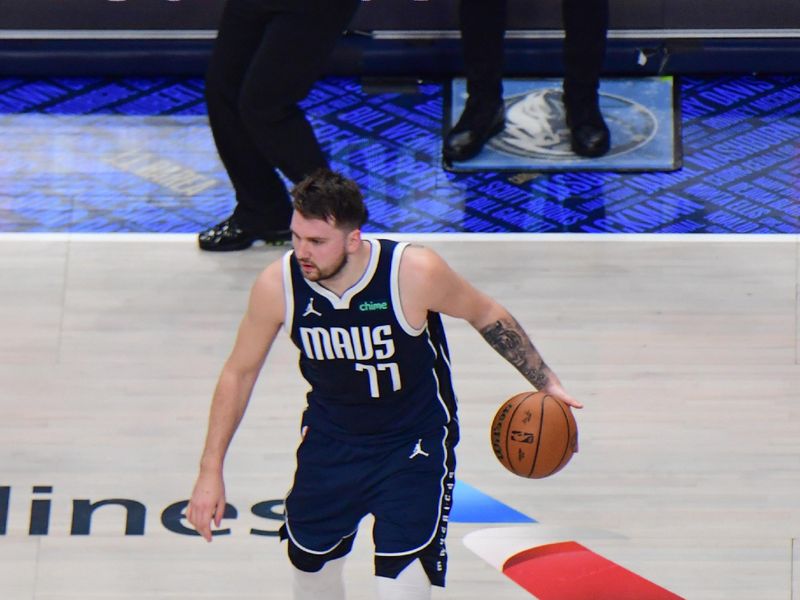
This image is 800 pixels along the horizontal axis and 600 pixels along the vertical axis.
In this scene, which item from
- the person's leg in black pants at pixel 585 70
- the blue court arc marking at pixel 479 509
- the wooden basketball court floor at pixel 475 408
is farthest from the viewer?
the person's leg in black pants at pixel 585 70

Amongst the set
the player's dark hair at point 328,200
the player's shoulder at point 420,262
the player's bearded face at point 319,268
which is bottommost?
the player's shoulder at point 420,262

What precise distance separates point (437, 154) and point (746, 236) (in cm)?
145

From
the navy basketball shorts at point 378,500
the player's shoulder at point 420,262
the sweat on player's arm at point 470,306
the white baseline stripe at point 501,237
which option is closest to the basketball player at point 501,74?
the white baseline stripe at point 501,237

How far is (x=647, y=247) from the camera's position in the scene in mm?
5871

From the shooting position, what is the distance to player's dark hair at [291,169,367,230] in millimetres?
3666

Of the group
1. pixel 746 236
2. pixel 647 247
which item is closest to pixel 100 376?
pixel 647 247

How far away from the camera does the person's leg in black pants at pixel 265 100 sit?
5.38m

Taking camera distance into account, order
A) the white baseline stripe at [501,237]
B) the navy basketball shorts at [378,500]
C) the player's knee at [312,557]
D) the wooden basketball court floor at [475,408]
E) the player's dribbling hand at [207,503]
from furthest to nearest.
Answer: the white baseline stripe at [501,237], the wooden basketball court floor at [475,408], the player's knee at [312,557], the navy basketball shorts at [378,500], the player's dribbling hand at [207,503]

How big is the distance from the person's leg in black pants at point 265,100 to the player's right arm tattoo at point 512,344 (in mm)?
1809

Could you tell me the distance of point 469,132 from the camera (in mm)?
6344

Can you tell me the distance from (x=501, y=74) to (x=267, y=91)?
4.39 ft

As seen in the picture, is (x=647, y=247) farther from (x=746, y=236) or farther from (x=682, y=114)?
(x=682, y=114)

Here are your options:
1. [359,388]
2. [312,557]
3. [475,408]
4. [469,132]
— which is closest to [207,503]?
[312,557]

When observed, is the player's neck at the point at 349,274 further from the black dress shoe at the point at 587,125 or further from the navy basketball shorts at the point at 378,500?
the black dress shoe at the point at 587,125
